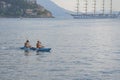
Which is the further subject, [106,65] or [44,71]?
[106,65]

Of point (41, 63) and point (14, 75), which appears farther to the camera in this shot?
point (41, 63)

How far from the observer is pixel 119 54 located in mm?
70812

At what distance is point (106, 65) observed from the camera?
5703 centimetres

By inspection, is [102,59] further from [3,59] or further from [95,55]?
[3,59]

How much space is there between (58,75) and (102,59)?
15.7 m

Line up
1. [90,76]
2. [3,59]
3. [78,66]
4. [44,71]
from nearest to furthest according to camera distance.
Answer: [90,76] → [44,71] → [78,66] → [3,59]

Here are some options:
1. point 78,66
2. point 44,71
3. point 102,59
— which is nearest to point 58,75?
point 44,71

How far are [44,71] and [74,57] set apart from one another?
14691mm

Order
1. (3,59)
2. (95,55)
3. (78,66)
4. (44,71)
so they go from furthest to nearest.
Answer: (95,55) → (3,59) → (78,66) → (44,71)

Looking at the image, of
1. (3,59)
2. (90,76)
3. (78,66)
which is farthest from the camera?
(3,59)

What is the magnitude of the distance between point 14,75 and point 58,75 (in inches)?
177

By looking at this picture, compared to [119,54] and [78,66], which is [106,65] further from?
[119,54]

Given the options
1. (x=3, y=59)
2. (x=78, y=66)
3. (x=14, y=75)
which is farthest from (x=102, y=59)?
(x=14, y=75)

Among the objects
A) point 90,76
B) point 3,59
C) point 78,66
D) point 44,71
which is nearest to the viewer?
point 90,76
